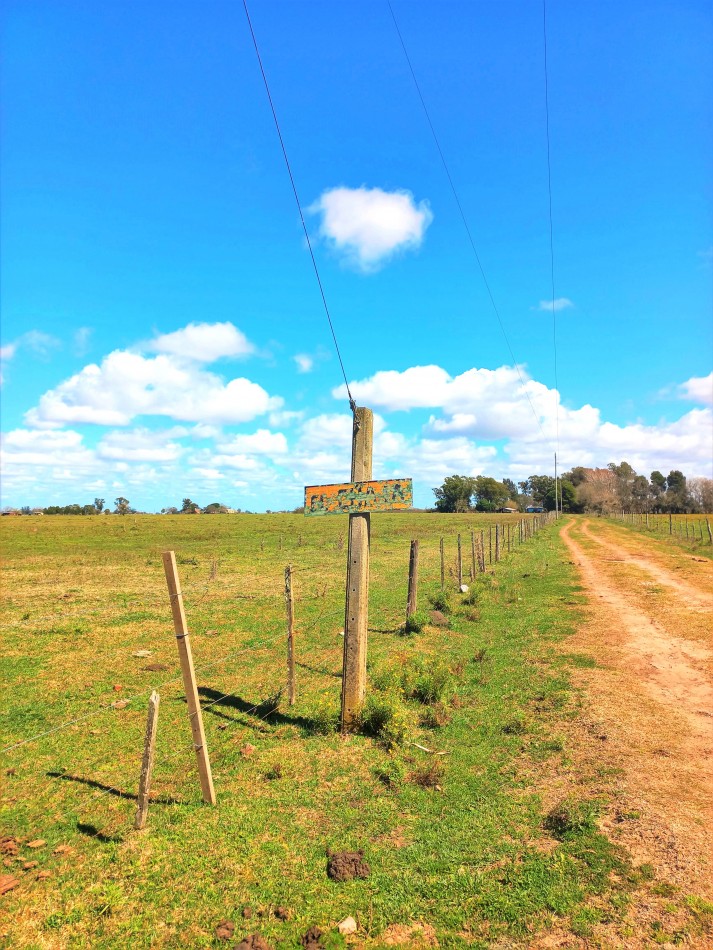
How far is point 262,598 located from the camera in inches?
811

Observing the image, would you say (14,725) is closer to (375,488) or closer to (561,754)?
(375,488)

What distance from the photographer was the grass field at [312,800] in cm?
453

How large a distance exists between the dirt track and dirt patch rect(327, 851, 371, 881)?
2492 millimetres

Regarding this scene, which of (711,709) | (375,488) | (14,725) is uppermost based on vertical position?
(375,488)

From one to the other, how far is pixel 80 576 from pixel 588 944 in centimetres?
2878

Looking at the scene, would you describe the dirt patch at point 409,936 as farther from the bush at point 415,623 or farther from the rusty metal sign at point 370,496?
the bush at point 415,623

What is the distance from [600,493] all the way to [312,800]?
141 metres

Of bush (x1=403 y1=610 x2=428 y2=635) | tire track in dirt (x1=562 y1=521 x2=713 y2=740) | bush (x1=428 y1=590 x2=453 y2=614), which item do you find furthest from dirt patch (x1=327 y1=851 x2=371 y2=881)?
bush (x1=428 y1=590 x2=453 y2=614)

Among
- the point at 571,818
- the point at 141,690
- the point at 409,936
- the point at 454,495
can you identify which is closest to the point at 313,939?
the point at 409,936

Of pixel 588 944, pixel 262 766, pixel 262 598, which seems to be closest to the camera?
pixel 588 944

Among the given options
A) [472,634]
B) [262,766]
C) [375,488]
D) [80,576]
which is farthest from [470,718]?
[80,576]

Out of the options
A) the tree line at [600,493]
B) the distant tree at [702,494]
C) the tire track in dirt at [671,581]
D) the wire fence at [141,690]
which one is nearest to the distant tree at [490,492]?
the tree line at [600,493]

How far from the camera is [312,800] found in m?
6.31

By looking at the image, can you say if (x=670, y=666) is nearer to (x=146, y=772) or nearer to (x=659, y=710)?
(x=659, y=710)
